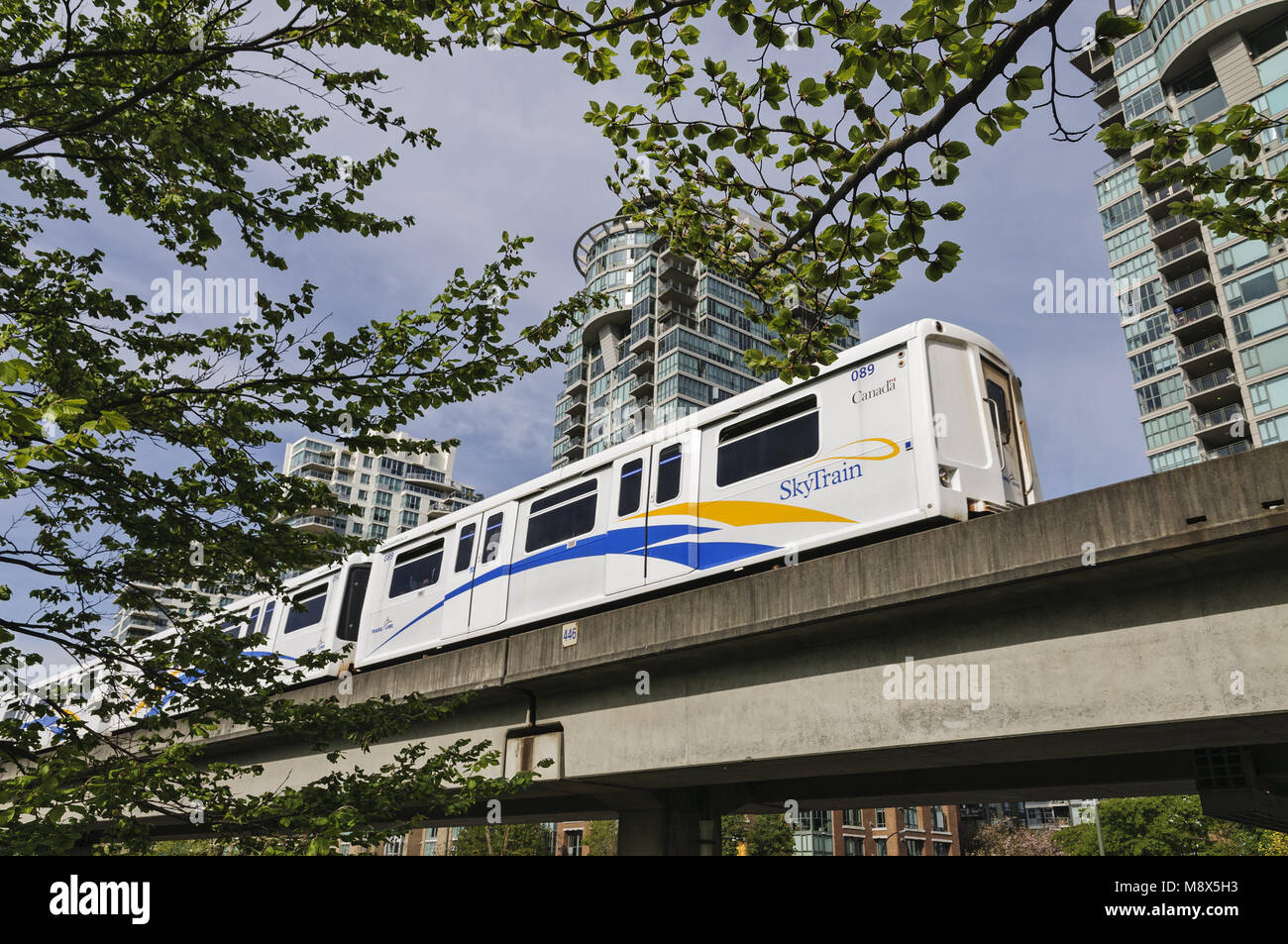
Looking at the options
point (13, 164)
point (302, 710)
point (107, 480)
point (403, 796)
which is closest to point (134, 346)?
point (107, 480)

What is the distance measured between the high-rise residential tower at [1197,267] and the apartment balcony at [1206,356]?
0.31ft

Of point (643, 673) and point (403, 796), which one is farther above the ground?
point (643, 673)

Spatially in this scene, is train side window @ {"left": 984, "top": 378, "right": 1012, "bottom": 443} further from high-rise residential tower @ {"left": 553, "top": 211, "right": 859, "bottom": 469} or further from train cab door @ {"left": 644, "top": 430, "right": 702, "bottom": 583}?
high-rise residential tower @ {"left": 553, "top": 211, "right": 859, "bottom": 469}

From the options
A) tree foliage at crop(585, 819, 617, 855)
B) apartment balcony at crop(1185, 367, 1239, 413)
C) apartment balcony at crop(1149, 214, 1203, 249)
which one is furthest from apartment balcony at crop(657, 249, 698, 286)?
tree foliage at crop(585, 819, 617, 855)

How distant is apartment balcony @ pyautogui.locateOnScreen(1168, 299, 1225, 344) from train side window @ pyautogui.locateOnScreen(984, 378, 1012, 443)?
53.2 meters

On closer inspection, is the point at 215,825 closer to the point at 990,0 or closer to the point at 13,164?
the point at 13,164

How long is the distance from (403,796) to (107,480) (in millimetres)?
3896

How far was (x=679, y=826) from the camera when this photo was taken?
12.6 m

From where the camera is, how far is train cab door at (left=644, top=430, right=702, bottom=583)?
40.5ft

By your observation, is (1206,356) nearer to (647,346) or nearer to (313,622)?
(647,346)

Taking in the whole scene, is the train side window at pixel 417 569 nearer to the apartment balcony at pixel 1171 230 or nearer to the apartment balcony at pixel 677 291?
the apartment balcony at pixel 1171 230

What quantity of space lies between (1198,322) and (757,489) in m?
56.1

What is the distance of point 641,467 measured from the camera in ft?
44.9

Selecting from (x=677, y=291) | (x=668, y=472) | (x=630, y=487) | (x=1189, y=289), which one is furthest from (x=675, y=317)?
(x=668, y=472)
